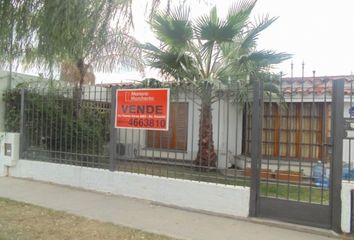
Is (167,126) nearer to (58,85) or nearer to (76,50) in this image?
(76,50)

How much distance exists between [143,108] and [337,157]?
12.4 ft

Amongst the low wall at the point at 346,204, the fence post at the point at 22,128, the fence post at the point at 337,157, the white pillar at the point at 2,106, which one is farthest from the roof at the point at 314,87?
the white pillar at the point at 2,106

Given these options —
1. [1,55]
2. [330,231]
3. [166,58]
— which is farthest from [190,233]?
[166,58]

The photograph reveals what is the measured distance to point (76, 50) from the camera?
→ 5.64 meters

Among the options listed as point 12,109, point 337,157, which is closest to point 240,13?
point 337,157

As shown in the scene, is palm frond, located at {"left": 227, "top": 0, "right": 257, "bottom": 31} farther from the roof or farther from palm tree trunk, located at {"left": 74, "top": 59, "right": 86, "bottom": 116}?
palm tree trunk, located at {"left": 74, "top": 59, "right": 86, "bottom": 116}

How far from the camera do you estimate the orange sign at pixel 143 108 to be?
26.6 ft

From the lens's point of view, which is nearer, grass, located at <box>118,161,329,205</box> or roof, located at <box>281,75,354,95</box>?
roof, located at <box>281,75,354,95</box>

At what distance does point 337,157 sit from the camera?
6258 millimetres

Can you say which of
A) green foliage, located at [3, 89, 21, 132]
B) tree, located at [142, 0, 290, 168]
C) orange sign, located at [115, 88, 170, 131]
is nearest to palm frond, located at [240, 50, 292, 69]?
tree, located at [142, 0, 290, 168]

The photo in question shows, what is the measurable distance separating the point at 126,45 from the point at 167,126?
3.98 m

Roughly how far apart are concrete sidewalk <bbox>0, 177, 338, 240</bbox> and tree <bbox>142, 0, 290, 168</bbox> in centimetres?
172

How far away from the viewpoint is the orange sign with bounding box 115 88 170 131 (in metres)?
8.12

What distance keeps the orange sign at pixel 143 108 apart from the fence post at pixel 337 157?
3059 mm
